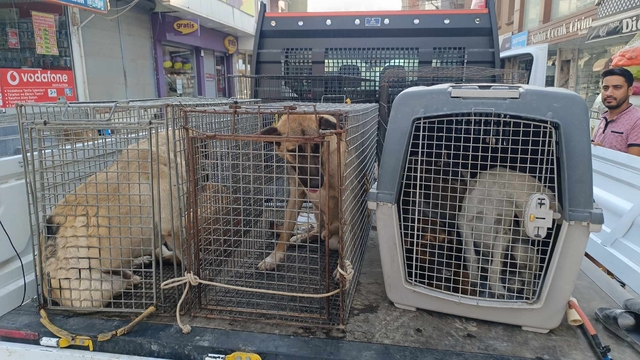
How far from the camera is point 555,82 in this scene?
17703 mm

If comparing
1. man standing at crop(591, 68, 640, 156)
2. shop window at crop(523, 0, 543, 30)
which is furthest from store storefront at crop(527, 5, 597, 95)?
man standing at crop(591, 68, 640, 156)

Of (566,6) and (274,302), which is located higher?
(566,6)

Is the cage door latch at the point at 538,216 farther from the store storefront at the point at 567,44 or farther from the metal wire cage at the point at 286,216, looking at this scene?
the store storefront at the point at 567,44

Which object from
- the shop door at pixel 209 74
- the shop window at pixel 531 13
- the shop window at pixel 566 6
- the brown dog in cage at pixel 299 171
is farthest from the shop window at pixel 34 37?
the shop window at pixel 531 13

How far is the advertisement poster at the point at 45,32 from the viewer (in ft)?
30.0

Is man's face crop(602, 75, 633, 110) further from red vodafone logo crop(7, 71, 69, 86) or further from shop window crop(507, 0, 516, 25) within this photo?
shop window crop(507, 0, 516, 25)

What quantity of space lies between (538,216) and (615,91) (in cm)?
340

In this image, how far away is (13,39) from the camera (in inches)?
344

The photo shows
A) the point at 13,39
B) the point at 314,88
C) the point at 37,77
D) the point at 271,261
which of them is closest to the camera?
the point at 271,261

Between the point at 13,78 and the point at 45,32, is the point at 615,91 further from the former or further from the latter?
the point at 45,32

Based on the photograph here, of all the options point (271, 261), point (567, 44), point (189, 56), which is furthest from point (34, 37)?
point (567, 44)

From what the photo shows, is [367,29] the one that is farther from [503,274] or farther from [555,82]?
[555,82]

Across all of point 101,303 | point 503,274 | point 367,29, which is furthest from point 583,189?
point 367,29

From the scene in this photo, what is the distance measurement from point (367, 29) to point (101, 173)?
3412mm
